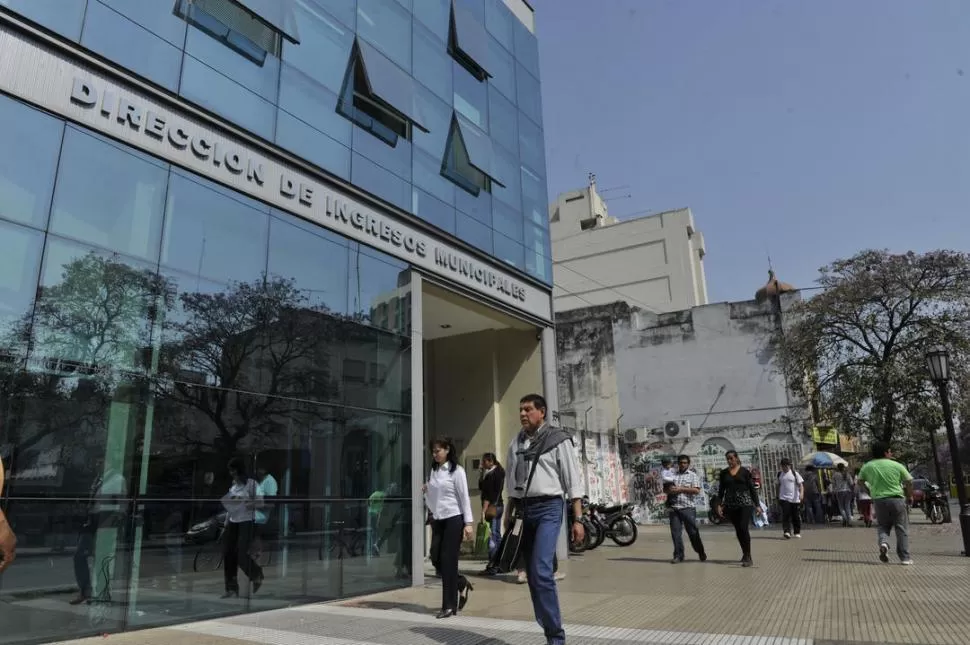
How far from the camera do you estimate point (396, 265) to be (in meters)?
10.3

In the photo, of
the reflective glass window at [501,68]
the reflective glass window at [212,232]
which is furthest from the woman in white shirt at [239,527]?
the reflective glass window at [501,68]

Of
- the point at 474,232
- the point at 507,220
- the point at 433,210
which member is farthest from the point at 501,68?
the point at 433,210

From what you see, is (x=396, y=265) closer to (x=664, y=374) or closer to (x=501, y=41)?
(x=501, y=41)

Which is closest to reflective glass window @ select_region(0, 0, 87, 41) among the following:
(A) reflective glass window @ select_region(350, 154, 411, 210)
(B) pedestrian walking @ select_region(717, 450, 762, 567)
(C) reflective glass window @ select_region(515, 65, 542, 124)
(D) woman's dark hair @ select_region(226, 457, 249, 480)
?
(A) reflective glass window @ select_region(350, 154, 411, 210)

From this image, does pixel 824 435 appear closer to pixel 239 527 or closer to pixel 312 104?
pixel 312 104

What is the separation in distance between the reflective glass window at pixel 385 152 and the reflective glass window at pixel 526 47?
17.4 feet

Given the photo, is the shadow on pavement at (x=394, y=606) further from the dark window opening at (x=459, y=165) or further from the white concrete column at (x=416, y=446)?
the dark window opening at (x=459, y=165)

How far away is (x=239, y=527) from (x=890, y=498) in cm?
848

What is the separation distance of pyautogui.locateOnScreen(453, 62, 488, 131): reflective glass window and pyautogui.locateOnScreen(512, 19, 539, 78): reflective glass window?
2168mm

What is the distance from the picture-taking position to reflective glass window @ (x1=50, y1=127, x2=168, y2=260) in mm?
6391

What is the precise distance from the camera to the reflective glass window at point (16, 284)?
5.76 metres

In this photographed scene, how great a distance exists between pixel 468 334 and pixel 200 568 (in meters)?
8.75

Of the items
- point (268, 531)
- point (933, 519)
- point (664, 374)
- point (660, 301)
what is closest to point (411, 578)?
point (268, 531)

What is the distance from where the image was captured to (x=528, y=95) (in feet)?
48.8
